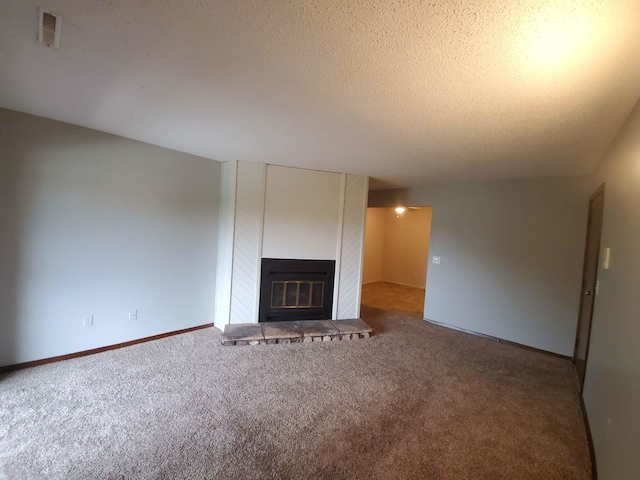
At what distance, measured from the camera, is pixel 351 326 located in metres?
4.03

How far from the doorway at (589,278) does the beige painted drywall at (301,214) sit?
2842mm

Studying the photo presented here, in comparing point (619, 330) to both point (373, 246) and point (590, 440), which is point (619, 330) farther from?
point (373, 246)

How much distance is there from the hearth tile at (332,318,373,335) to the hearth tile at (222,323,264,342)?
1081 millimetres

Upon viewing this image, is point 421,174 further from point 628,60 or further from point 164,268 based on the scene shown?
point 164,268

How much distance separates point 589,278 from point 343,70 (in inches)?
131

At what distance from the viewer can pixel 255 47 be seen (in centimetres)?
139

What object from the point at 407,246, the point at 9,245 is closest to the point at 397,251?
the point at 407,246

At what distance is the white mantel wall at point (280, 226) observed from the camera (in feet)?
12.6

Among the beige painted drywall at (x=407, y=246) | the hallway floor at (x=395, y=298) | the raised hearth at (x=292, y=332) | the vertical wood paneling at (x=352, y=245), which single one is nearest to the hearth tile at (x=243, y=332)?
the raised hearth at (x=292, y=332)

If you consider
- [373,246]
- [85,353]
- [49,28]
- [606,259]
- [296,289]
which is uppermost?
[49,28]

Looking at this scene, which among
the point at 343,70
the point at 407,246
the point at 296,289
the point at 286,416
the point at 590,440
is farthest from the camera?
the point at 407,246

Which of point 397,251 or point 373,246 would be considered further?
point 397,251

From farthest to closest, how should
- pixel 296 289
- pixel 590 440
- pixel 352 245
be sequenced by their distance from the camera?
pixel 352 245 → pixel 296 289 → pixel 590 440

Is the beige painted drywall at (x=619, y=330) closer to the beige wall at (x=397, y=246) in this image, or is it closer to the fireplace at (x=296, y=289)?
the fireplace at (x=296, y=289)
